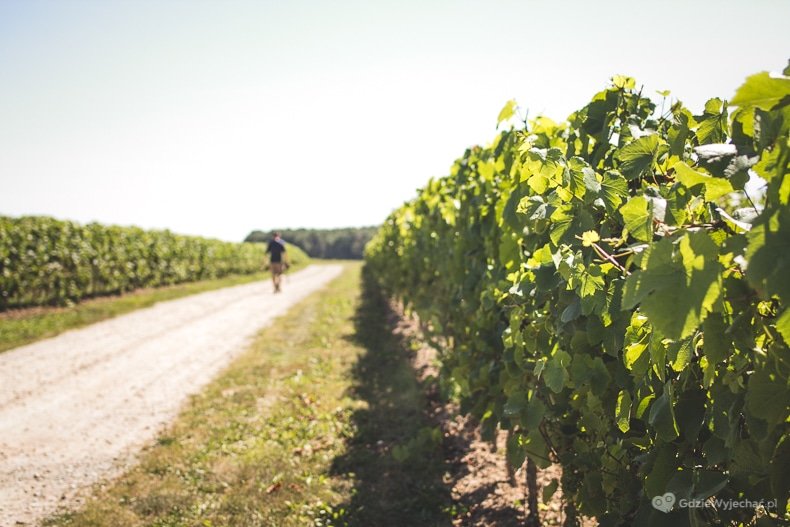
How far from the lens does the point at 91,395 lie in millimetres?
6461

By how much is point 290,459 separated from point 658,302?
4.46m

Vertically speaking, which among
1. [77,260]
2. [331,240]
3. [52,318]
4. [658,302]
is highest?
[331,240]

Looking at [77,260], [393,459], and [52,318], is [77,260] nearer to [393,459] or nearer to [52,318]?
[52,318]

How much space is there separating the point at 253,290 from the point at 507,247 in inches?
779

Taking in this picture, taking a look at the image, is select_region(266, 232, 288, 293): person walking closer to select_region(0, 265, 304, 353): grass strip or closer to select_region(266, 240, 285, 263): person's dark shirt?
select_region(266, 240, 285, 263): person's dark shirt

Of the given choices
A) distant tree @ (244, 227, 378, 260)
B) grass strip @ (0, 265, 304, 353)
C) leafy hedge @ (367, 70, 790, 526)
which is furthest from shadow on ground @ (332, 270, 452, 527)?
distant tree @ (244, 227, 378, 260)

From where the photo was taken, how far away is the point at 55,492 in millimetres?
4086

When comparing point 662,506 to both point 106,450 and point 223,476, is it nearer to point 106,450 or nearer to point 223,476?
point 223,476

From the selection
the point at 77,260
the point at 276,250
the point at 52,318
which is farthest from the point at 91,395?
the point at 276,250

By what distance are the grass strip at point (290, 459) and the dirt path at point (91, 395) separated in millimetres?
376

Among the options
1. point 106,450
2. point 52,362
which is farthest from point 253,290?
point 106,450

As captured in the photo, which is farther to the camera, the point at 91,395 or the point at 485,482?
the point at 91,395

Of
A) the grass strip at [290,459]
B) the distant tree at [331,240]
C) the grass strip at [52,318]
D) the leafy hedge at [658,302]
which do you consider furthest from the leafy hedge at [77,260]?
the distant tree at [331,240]

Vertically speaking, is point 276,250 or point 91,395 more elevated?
point 276,250
